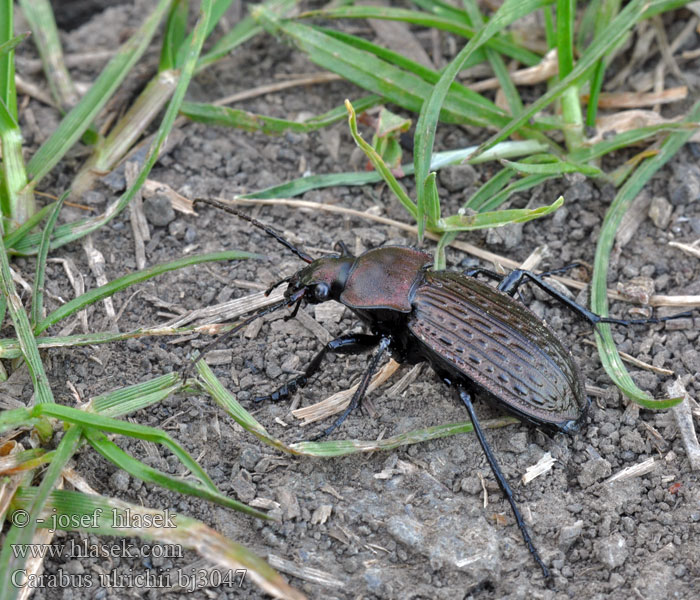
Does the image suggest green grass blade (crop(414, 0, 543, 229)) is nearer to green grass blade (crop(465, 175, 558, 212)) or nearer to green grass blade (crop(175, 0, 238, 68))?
green grass blade (crop(465, 175, 558, 212))

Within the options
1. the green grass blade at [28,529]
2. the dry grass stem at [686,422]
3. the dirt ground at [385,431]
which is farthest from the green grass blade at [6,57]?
the dry grass stem at [686,422]

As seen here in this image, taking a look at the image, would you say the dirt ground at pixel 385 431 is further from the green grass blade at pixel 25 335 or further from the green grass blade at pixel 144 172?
the green grass blade at pixel 25 335

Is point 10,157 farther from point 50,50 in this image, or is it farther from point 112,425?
point 112,425

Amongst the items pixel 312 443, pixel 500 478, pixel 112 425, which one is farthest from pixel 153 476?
pixel 500 478

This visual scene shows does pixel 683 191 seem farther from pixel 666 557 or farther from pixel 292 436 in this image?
pixel 292 436

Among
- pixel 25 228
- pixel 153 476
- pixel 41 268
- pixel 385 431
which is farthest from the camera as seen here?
pixel 25 228

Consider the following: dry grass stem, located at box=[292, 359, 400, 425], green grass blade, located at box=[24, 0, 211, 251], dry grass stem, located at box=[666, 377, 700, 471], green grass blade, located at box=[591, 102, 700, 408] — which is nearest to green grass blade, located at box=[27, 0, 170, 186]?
green grass blade, located at box=[24, 0, 211, 251]
